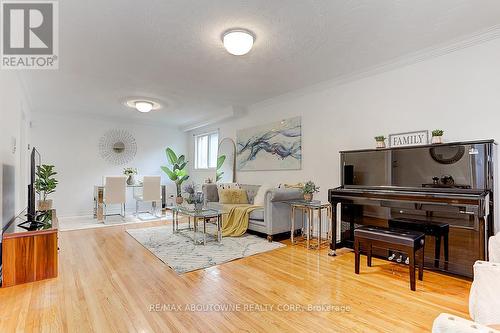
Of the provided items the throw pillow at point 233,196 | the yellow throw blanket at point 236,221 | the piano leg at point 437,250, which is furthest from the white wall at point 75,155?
the piano leg at point 437,250

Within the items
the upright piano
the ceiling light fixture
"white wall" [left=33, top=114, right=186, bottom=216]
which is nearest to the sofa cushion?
the upright piano

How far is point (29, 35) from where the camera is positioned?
259 centimetres

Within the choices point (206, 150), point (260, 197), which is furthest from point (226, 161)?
point (260, 197)

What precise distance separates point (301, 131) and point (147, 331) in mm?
3552

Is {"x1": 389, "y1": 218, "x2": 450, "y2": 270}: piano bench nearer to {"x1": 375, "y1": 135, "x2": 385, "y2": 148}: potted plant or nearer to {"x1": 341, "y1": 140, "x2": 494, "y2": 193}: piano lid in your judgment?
{"x1": 341, "y1": 140, "x2": 494, "y2": 193}: piano lid

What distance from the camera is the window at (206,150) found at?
6.94m

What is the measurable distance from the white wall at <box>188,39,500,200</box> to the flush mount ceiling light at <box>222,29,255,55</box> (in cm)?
189

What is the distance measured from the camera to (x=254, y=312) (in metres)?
1.94

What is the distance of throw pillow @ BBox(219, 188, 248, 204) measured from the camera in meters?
4.87

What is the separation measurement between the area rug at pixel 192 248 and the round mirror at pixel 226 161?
1.73m

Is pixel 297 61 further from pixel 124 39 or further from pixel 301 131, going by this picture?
pixel 124 39

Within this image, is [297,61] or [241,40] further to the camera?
[297,61]

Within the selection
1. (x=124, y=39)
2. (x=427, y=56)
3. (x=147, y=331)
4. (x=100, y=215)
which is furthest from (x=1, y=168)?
(x=427, y=56)

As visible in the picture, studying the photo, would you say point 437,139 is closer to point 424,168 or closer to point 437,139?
point 437,139
